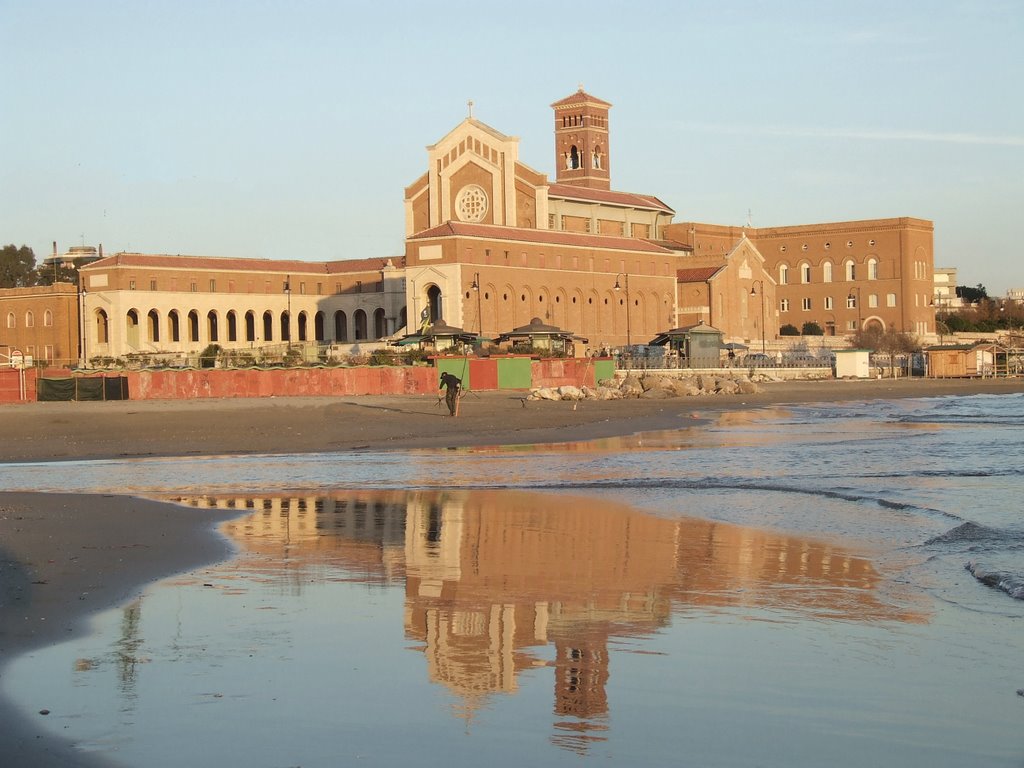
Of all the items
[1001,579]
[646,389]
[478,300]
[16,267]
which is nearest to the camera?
[1001,579]

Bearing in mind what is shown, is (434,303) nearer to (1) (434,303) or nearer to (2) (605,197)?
(1) (434,303)

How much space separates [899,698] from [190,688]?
12.8ft

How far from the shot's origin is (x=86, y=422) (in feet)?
108

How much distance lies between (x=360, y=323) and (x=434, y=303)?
17628 millimetres

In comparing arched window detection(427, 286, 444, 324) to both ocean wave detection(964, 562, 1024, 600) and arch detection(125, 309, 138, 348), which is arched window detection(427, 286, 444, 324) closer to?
arch detection(125, 309, 138, 348)

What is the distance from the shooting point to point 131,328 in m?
81.6

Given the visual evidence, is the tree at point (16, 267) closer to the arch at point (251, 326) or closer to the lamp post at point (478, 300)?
the arch at point (251, 326)

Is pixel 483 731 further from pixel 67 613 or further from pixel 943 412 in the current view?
pixel 943 412

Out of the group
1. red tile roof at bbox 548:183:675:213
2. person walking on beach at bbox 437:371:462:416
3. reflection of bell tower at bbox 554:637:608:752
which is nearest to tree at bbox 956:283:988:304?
red tile roof at bbox 548:183:675:213

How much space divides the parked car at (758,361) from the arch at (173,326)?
36281 mm

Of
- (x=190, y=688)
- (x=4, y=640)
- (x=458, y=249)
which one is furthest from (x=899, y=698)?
(x=458, y=249)

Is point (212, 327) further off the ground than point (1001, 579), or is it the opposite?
point (212, 327)

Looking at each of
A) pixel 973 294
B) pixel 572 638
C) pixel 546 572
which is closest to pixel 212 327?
pixel 546 572

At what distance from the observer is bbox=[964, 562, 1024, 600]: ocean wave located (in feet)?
33.2
